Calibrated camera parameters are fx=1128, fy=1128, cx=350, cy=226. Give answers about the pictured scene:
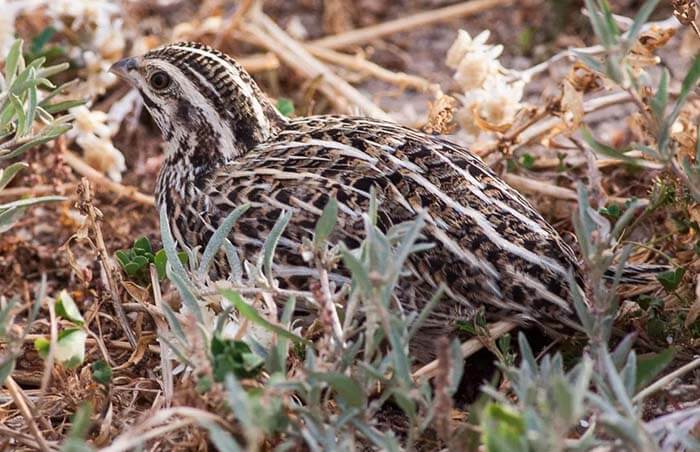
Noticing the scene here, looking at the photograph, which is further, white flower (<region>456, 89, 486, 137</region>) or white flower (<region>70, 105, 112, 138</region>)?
white flower (<region>70, 105, 112, 138</region>)

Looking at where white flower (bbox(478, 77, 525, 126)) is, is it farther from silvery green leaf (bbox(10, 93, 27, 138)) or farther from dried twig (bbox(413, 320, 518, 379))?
silvery green leaf (bbox(10, 93, 27, 138))

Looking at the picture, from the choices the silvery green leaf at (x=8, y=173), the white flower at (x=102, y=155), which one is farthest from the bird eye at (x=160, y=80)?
the silvery green leaf at (x=8, y=173)

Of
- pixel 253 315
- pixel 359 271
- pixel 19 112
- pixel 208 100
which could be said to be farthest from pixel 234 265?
pixel 208 100

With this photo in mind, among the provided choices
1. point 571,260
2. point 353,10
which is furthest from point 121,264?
point 353,10

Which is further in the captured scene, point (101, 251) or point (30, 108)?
point (101, 251)

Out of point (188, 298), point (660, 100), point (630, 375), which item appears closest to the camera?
point (630, 375)

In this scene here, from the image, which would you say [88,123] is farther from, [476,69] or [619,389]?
[619,389]

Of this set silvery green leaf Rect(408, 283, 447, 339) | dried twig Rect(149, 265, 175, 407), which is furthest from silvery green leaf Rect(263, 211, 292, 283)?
silvery green leaf Rect(408, 283, 447, 339)
